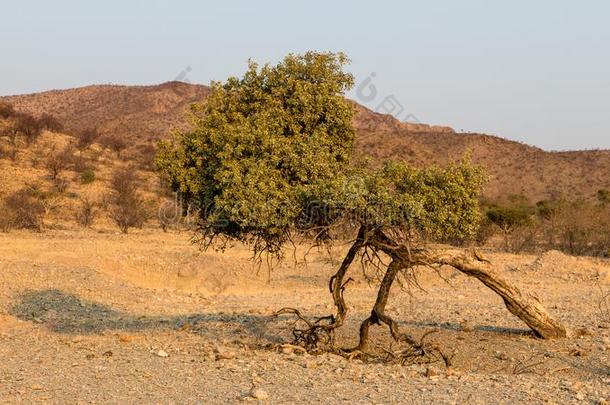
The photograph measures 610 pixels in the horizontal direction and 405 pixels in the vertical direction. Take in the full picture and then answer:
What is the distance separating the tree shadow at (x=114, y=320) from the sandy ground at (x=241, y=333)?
0.04m

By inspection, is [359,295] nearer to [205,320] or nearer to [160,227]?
[205,320]

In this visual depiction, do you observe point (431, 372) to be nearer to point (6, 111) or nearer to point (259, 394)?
point (259, 394)

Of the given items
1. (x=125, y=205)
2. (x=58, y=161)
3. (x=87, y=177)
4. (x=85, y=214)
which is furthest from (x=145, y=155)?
(x=125, y=205)

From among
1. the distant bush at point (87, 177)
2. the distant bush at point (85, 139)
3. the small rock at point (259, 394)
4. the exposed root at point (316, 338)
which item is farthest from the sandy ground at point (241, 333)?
the distant bush at point (85, 139)

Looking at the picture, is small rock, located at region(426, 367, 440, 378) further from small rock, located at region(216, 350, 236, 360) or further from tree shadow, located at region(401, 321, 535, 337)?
tree shadow, located at region(401, 321, 535, 337)

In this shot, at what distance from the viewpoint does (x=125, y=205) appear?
28.6 m

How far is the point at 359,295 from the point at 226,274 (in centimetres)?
395

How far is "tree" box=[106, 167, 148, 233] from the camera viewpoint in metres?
27.8

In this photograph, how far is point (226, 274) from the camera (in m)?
18.8

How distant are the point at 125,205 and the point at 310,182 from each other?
20.6 m

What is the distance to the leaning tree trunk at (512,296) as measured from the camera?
9983 mm

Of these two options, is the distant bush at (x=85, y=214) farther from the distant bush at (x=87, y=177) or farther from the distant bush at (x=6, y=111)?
the distant bush at (x=6, y=111)

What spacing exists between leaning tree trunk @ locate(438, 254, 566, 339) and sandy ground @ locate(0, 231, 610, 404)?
0.89ft

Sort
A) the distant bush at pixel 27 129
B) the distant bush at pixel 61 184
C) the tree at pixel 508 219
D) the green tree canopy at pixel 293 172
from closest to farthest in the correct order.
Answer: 1. the green tree canopy at pixel 293 172
2. the tree at pixel 508 219
3. the distant bush at pixel 61 184
4. the distant bush at pixel 27 129
